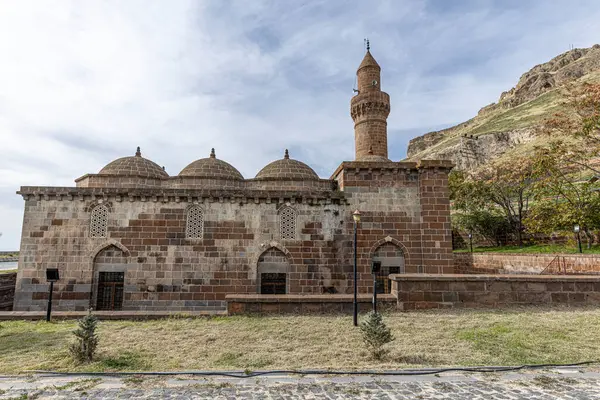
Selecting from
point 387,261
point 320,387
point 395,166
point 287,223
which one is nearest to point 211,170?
point 287,223

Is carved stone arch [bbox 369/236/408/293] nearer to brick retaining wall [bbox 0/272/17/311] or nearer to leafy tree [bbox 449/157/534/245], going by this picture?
brick retaining wall [bbox 0/272/17/311]

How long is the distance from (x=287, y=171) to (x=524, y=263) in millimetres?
15927

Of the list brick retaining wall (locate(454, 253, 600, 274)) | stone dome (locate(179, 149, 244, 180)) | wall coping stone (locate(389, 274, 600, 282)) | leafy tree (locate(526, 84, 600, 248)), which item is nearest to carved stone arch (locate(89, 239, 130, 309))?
stone dome (locate(179, 149, 244, 180))

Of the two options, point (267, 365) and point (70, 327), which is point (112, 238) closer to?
point (70, 327)

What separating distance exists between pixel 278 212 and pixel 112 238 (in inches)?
288

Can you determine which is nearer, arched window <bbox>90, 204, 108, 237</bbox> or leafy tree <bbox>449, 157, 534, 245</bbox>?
arched window <bbox>90, 204, 108, 237</bbox>

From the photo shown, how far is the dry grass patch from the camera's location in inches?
256

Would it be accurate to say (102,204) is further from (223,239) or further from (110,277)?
(223,239)

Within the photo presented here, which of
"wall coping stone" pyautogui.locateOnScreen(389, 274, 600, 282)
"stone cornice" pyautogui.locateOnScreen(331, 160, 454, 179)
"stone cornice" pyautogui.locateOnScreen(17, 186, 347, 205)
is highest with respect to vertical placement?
"stone cornice" pyautogui.locateOnScreen(331, 160, 454, 179)

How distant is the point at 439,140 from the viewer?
4264 inches

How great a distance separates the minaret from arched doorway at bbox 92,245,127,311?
617 inches

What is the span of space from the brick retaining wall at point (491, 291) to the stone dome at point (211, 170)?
1234 cm

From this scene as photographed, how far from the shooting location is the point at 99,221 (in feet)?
52.2

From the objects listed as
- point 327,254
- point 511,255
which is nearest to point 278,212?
point 327,254
